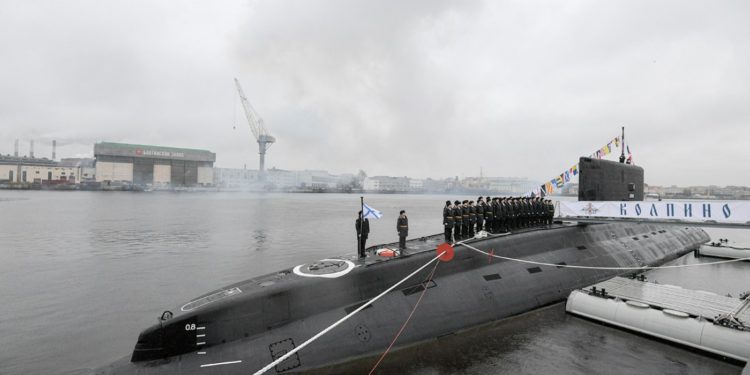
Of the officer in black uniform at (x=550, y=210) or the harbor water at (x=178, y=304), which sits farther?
the officer in black uniform at (x=550, y=210)

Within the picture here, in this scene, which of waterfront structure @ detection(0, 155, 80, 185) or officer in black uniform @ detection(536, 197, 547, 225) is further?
waterfront structure @ detection(0, 155, 80, 185)

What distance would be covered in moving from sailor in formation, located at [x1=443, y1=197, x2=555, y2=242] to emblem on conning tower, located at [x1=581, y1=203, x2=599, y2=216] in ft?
3.90

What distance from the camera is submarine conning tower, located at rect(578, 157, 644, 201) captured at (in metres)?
15.2

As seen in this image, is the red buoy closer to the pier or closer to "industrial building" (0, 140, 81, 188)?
the pier

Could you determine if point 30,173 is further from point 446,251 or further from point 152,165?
point 446,251

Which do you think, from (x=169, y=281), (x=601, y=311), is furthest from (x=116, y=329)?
(x=601, y=311)

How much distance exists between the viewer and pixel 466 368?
857cm

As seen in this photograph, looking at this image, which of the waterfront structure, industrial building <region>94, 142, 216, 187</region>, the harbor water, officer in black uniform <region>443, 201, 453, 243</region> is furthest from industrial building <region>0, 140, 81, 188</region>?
officer in black uniform <region>443, 201, 453, 243</region>

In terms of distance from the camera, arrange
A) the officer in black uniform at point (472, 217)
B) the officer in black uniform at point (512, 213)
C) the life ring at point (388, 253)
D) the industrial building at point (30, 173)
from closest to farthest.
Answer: the life ring at point (388, 253), the officer in black uniform at point (472, 217), the officer in black uniform at point (512, 213), the industrial building at point (30, 173)

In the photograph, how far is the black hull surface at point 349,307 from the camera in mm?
7113

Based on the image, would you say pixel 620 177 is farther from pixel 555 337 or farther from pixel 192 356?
pixel 192 356

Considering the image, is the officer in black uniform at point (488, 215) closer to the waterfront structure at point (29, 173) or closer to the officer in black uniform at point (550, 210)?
the officer in black uniform at point (550, 210)

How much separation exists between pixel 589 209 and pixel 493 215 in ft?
13.5

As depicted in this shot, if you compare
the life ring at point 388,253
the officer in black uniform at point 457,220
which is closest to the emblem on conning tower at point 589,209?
the officer in black uniform at point 457,220
